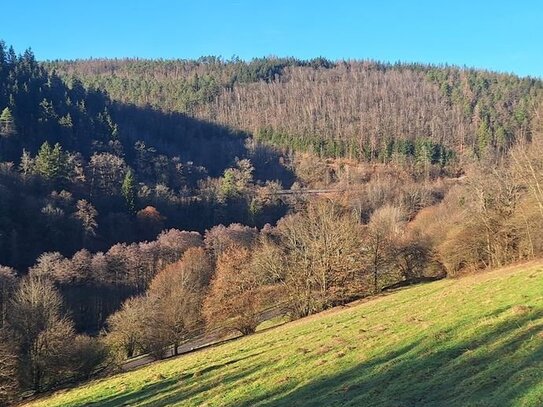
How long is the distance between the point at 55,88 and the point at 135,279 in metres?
132

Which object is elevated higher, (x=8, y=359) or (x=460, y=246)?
(x=460, y=246)

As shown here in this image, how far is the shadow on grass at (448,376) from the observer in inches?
466

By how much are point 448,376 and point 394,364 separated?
280 cm

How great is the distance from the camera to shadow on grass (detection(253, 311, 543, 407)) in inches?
466

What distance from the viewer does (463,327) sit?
18.2 m

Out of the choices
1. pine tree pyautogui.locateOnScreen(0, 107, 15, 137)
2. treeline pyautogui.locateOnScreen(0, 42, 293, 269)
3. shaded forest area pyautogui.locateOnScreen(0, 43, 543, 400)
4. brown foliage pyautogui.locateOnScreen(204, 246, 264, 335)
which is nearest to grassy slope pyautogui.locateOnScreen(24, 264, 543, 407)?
brown foliage pyautogui.locateOnScreen(204, 246, 264, 335)

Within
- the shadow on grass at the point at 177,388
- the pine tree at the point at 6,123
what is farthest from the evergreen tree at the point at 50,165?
the shadow on grass at the point at 177,388

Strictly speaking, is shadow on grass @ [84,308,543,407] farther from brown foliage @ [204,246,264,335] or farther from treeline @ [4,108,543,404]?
treeline @ [4,108,543,404]

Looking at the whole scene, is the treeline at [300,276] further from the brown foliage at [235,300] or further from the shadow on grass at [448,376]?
the shadow on grass at [448,376]

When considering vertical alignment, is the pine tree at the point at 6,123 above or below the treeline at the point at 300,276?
above

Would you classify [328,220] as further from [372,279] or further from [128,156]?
[128,156]

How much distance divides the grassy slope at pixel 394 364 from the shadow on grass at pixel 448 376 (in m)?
0.03

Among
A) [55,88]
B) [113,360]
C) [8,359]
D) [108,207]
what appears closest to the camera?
[8,359]

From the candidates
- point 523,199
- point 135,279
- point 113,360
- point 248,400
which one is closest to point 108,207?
point 135,279
